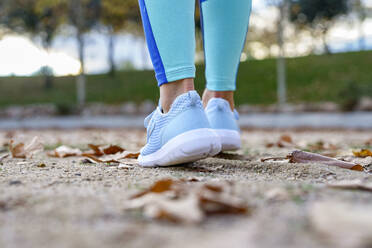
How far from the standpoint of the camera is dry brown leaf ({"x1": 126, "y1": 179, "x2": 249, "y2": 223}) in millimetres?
564

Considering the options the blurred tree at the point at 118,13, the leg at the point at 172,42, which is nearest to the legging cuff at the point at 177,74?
the leg at the point at 172,42

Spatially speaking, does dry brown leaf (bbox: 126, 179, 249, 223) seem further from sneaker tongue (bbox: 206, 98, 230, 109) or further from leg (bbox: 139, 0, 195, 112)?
sneaker tongue (bbox: 206, 98, 230, 109)

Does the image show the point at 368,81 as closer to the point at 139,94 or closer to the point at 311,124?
the point at 311,124

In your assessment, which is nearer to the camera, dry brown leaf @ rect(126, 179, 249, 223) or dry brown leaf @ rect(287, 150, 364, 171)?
dry brown leaf @ rect(126, 179, 249, 223)

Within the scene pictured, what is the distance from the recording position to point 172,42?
3.70ft

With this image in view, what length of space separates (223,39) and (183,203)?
1.04 meters

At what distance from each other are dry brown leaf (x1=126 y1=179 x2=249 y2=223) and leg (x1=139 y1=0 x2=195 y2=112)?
492mm

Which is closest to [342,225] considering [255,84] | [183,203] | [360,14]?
[183,203]

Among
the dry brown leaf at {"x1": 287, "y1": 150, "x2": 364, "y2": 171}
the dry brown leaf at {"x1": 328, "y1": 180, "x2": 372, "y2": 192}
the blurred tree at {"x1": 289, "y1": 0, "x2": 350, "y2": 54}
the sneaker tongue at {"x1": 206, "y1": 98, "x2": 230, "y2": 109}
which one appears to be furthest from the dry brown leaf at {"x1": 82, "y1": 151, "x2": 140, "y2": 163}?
the blurred tree at {"x1": 289, "y1": 0, "x2": 350, "y2": 54}

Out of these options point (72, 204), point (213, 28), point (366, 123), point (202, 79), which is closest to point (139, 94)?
point (202, 79)

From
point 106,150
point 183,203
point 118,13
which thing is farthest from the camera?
point 118,13

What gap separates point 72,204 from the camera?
0.66 m

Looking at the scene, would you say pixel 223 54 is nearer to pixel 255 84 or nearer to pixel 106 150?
pixel 106 150

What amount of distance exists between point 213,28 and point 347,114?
17.7ft
